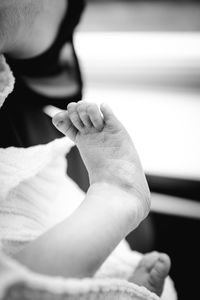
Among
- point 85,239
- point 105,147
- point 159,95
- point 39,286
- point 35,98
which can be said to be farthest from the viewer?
point 159,95

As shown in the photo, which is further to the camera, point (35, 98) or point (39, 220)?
point (35, 98)

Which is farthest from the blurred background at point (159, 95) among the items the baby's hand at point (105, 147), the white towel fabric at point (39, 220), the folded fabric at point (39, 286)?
the folded fabric at point (39, 286)

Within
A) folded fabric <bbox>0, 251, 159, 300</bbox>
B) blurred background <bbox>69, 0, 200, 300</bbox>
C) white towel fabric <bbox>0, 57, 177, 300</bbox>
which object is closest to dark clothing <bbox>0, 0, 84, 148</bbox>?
white towel fabric <bbox>0, 57, 177, 300</bbox>

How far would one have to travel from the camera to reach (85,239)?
1.57 ft

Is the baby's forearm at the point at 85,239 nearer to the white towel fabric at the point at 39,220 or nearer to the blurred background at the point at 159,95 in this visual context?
the white towel fabric at the point at 39,220

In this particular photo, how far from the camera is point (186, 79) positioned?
3.20ft

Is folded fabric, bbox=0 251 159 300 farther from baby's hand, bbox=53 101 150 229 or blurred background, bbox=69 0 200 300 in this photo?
blurred background, bbox=69 0 200 300

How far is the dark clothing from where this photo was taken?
0.73 meters

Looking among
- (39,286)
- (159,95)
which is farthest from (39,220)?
(159,95)

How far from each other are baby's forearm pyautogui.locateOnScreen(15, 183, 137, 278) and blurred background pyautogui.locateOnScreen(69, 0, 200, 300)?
0.36m

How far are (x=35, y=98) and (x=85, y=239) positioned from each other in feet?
1.51

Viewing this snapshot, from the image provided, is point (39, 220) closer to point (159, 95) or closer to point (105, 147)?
point (105, 147)

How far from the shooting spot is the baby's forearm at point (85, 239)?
444 millimetres

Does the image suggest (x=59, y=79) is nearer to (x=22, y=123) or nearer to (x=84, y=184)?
(x=22, y=123)
